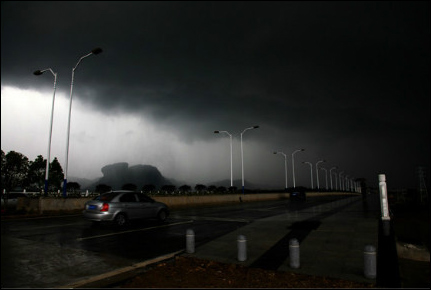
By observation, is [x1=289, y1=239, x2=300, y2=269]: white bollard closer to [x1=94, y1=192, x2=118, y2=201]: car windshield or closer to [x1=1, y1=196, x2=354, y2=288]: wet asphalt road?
[x1=1, y1=196, x2=354, y2=288]: wet asphalt road

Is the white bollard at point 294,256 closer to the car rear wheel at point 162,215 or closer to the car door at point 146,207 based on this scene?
the car door at point 146,207

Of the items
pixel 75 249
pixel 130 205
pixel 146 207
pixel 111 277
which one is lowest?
pixel 111 277

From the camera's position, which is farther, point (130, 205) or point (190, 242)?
point (130, 205)

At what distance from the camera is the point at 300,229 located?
12.7 metres

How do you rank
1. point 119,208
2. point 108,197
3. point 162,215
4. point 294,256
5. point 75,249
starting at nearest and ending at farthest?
A: point 294,256
point 75,249
point 119,208
point 108,197
point 162,215

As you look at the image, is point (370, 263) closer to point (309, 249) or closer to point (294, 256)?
point (294, 256)

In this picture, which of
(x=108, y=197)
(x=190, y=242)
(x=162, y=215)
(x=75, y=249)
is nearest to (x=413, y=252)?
(x=190, y=242)

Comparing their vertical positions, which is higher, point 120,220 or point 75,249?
point 120,220

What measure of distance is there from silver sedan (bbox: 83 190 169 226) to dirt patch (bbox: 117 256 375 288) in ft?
20.8

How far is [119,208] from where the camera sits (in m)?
12.9

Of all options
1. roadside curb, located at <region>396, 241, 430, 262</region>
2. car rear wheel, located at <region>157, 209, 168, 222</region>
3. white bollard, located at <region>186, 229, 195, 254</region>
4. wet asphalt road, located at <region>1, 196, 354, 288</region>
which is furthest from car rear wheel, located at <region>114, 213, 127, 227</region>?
roadside curb, located at <region>396, 241, 430, 262</region>

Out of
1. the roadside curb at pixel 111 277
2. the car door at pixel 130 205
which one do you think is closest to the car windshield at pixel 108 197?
the car door at pixel 130 205

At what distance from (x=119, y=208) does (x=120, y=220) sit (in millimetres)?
544

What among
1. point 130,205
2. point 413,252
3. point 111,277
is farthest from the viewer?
point 130,205
